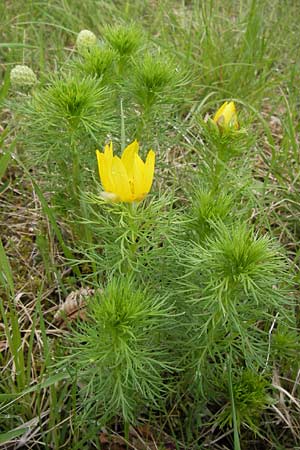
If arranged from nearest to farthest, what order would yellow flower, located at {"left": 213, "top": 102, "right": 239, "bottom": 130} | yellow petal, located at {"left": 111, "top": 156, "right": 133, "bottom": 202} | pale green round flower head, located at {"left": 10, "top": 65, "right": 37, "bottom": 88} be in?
yellow petal, located at {"left": 111, "top": 156, "right": 133, "bottom": 202} → yellow flower, located at {"left": 213, "top": 102, "right": 239, "bottom": 130} → pale green round flower head, located at {"left": 10, "top": 65, "right": 37, "bottom": 88}

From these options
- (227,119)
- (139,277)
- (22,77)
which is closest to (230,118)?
(227,119)

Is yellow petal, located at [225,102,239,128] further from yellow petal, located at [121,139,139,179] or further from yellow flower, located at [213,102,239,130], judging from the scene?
yellow petal, located at [121,139,139,179]

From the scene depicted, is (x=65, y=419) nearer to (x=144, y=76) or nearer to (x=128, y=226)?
(x=128, y=226)

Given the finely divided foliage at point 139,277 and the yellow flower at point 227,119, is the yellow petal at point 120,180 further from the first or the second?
the yellow flower at point 227,119

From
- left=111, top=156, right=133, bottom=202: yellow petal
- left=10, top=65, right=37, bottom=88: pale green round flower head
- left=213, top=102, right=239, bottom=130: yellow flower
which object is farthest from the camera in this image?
left=10, top=65, right=37, bottom=88: pale green round flower head

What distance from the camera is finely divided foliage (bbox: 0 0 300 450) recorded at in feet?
4.11

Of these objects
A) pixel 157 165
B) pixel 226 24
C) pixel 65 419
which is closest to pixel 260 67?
pixel 226 24

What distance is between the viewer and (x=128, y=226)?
1318 mm

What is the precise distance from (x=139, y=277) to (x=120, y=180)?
0.29 m

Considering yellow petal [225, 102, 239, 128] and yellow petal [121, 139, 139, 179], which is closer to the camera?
yellow petal [121, 139, 139, 179]

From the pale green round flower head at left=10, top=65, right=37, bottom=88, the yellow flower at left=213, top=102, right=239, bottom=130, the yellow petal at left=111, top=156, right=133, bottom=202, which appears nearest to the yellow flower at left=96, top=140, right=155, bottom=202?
the yellow petal at left=111, top=156, right=133, bottom=202

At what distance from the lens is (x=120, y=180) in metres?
1.22

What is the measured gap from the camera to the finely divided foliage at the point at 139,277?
4.11ft

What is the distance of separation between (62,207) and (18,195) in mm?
323
